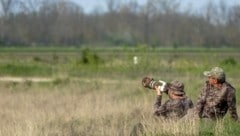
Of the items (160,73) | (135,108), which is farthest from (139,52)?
(135,108)

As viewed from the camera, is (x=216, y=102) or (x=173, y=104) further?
(x=173, y=104)

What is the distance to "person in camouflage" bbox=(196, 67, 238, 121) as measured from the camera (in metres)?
10.3

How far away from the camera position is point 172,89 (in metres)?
10.9

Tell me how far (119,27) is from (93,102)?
89291 millimetres

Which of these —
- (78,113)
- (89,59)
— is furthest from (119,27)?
(78,113)

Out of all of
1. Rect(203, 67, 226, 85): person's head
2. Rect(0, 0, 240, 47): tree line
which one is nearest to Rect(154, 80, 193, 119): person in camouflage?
Rect(203, 67, 226, 85): person's head

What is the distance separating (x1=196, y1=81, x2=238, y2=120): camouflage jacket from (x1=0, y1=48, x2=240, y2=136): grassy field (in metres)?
0.17

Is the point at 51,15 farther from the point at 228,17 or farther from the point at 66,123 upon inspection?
the point at 66,123

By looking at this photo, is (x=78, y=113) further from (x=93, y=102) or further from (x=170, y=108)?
(x=170, y=108)

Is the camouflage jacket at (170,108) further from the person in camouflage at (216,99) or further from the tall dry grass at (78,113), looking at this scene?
the person in camouflage at (216,99)

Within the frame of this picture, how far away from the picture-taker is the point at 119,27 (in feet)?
352

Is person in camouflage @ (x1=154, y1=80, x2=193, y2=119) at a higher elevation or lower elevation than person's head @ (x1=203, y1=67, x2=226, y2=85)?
lower

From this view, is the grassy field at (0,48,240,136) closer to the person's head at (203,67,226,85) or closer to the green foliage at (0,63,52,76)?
the green foliage at (0,63,52,76)

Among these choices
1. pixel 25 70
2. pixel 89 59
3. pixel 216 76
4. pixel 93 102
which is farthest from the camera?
pixel 89 59
